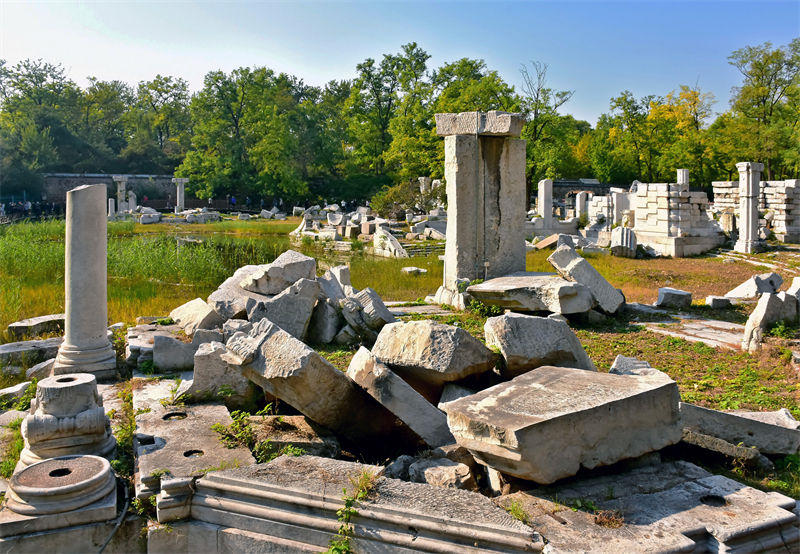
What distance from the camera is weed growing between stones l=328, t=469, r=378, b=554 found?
143 inches

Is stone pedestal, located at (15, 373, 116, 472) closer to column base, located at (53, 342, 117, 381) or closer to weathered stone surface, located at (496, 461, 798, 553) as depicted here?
column base, located at (53, 342, 117, 381)

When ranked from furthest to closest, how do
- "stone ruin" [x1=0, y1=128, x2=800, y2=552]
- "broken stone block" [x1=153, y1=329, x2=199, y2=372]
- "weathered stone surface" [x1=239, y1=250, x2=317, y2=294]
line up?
"weathered stone surface" [x1=239, y1=250, x2=317, y2=294] → "broken stone block" [x1=153, y1=329, x2=199, y2=372] → "stone ruin" [x1=0, y1=128, x2=800, y2=552]

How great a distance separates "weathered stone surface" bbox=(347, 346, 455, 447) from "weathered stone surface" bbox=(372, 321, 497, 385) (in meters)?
0.40

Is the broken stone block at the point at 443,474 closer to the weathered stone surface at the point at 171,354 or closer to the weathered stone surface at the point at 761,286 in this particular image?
the weathered stone surface at the point at 171,354

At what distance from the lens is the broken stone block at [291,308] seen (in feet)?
26.4

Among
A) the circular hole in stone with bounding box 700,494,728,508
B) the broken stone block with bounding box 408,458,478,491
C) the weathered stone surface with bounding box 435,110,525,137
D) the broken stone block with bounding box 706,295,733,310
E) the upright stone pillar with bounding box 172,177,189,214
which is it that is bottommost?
the circular hole in stone with bounding box 700,494,728,508

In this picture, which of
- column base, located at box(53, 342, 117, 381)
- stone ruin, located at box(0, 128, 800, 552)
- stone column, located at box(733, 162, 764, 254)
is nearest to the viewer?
stone ruin, located at box(0, 128, 800, 552)

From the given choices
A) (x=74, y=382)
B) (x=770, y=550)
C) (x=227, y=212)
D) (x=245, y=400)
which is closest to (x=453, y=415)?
(x=770, y=550)

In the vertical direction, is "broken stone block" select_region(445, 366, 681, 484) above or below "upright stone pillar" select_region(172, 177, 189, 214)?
below

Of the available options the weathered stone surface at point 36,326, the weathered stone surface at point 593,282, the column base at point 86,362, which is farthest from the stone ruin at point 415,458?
the weathered stone surface at point 36,326

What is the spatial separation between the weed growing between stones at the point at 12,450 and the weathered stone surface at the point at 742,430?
16.4 ft

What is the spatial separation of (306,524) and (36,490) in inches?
65.1

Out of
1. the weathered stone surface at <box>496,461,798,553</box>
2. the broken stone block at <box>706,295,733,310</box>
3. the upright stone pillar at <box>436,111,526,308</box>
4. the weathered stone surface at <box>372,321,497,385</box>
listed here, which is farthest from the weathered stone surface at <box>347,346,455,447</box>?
the broken stone block at <box>706,295,733,310</box>

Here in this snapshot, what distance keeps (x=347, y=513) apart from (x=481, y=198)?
24.6 feet
